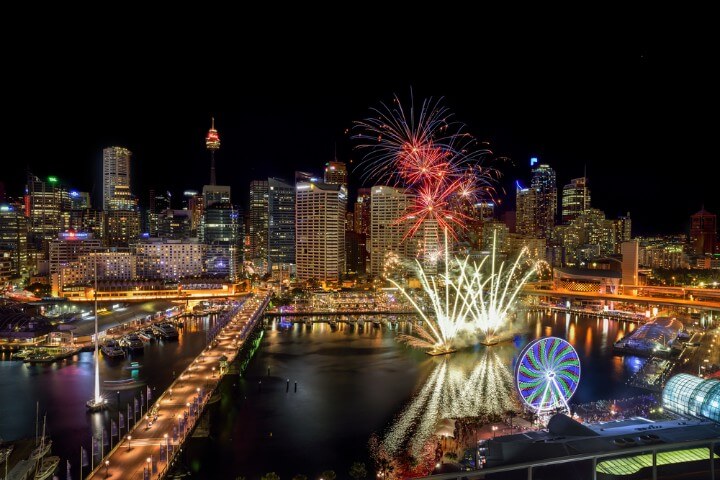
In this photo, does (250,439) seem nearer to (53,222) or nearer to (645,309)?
(645,309)

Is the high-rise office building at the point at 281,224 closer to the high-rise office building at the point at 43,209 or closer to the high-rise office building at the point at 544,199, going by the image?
the high-rise office building at the point at 43,209

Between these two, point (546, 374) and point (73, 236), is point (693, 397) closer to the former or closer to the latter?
point (546, 374)

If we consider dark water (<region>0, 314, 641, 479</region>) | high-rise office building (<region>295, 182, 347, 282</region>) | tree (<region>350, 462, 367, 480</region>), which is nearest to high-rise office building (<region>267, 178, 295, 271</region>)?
high-rise office building (<region>295, 182, 347, 282</region>)

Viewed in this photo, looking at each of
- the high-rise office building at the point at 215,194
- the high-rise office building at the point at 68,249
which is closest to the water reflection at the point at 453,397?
the high-rise office building at the point at 68,249

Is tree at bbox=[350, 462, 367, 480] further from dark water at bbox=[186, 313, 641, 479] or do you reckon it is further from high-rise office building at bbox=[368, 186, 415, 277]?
high-rise office building at bbox=[368, 186, 415, 277]

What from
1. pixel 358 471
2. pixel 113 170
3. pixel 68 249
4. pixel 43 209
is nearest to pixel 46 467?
pixel 358 471

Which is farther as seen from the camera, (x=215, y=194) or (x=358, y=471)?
(x=215, y=194)

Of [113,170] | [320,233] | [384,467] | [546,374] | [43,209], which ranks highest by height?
[113,170]
